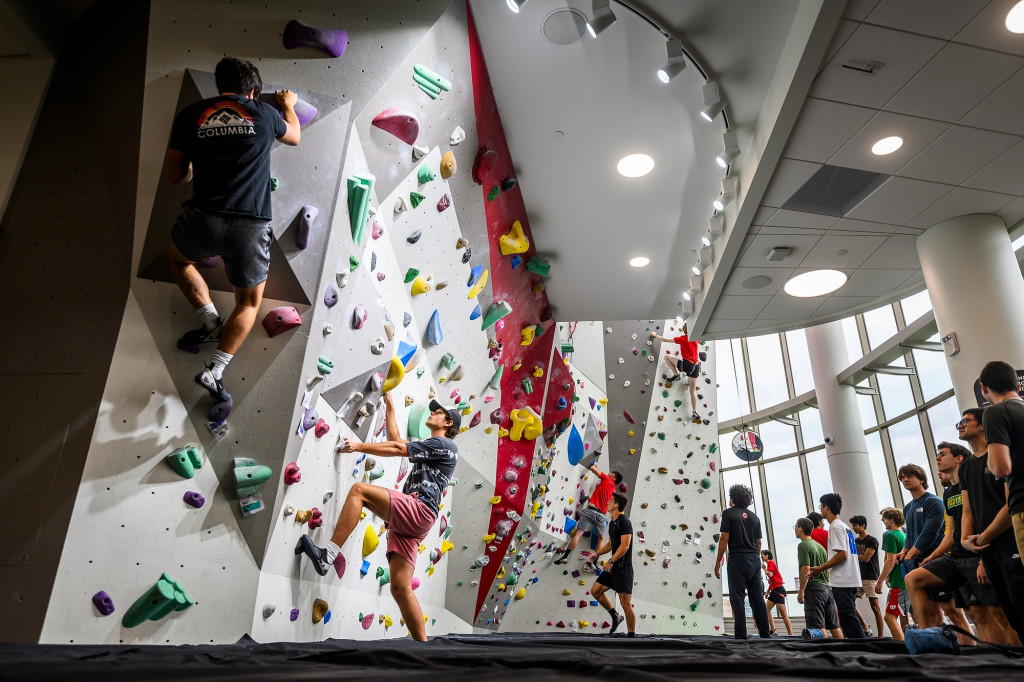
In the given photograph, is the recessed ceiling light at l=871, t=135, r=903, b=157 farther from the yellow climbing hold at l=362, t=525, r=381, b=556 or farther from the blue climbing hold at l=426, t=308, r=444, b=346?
the yellow climbing hold at l=362, t=525, r=381, b=556

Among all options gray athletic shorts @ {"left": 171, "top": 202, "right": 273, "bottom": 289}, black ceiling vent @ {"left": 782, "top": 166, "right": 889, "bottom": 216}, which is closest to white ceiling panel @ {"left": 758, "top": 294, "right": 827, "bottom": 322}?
black ceiling vent @ {"left": 782, "top": 166, "right": 889, "bottom": 216}

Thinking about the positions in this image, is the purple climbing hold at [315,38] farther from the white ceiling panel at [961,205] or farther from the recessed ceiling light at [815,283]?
the recessed ceiling light at [815,283]

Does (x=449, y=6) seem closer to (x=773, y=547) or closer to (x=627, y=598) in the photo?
(x=627, y=598)

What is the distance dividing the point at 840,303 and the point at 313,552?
5.31 meters

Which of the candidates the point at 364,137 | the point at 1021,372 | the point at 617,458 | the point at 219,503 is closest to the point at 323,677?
the point at 219,503

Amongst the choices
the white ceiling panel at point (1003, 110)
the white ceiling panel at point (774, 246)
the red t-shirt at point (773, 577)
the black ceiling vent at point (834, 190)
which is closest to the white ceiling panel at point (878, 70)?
the white ceiling panel at point (1003, 110)

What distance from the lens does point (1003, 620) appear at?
10.3 feet

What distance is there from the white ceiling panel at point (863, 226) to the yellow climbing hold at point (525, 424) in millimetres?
3093

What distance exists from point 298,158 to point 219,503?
4.87ft

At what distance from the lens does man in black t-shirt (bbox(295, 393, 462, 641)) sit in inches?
123

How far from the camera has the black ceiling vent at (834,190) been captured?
4.19 metres

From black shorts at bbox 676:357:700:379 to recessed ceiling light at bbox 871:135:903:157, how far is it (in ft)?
15.1

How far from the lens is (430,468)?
3574mm

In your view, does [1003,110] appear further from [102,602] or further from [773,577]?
[773,577]
